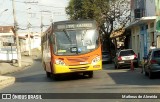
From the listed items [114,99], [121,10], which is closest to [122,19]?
[121,10]

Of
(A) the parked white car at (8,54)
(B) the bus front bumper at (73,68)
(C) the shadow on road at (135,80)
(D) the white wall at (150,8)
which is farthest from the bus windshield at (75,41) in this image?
(A) the parked white car at (8,54)

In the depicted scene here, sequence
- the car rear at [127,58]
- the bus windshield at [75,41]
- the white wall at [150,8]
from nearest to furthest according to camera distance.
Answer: the bus windshield at [75,41]
the car rear at [127,58]
the white wall at [150,8]

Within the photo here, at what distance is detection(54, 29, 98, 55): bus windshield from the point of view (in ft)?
77.1

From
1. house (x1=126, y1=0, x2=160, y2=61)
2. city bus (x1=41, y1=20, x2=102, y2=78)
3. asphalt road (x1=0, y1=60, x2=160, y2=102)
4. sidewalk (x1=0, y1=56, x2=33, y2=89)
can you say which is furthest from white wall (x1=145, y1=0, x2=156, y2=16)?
city bus (x1=41, y1=20, x2=102, y2=78)

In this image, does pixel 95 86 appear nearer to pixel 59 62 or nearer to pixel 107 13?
pixel 59 62

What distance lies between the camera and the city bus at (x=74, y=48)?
2342 centimetres

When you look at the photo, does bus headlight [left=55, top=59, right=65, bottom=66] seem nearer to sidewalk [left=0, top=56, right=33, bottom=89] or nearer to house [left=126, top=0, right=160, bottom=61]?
sidewalk [left=0, top=56, right=33, bottom=89]

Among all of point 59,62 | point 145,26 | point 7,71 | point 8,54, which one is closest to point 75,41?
point 59,62

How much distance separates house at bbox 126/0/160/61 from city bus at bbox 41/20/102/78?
13569 mm

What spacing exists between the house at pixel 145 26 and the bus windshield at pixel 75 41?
13.6m

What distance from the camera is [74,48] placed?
23500 millimetres

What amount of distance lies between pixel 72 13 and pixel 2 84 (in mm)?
44686

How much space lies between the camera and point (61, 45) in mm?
23516

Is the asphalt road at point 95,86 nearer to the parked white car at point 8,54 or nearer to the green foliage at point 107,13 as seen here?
the green foliage at point 107,13
